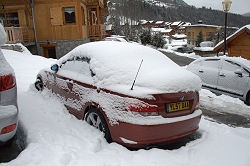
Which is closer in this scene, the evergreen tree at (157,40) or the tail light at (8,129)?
the tail light at (8,129)

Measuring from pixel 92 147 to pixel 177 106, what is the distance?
136 cm

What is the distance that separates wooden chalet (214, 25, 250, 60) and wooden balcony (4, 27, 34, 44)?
43.3 ft

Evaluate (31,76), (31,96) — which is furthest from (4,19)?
(31,96)

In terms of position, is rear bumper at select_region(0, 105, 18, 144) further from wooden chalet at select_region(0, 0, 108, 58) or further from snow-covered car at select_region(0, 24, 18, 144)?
wooden chalet at select_region(0, 0, 108, 58)

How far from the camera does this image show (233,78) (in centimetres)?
747

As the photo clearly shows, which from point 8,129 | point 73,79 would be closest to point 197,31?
point 73,79

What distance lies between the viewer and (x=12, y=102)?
3.04m

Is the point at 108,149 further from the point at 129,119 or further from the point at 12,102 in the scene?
the point at 12,102

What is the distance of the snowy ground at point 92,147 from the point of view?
118 inches

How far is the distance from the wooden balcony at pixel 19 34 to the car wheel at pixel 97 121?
1326 cm

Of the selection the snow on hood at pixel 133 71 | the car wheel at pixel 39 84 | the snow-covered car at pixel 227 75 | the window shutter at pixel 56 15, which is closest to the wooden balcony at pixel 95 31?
the window shutter at pixel 56 15

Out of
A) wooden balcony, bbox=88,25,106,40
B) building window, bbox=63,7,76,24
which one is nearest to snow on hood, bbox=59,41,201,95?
building window, bbox=63,7,76,24

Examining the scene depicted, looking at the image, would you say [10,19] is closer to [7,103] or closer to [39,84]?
[39,84]

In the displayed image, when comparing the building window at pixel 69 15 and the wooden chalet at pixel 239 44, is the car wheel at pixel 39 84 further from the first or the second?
the building window at pixel 69 15
